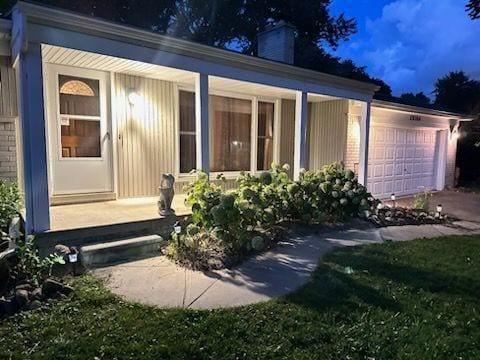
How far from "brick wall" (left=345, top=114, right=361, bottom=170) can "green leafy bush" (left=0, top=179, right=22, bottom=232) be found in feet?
23.0

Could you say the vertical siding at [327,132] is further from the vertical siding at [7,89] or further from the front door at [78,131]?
the vertical siding at [7,89]

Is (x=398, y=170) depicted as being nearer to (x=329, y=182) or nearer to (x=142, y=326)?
(x=329, y=182)

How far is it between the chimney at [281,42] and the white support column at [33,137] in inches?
234

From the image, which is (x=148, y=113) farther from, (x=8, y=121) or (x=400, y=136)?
(x=400, y=136)

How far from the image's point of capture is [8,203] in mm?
Answer: 4254

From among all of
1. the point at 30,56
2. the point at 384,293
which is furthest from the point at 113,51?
the point at 384,293

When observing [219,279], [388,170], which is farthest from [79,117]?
[388,170]

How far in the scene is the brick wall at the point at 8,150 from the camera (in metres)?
4.94

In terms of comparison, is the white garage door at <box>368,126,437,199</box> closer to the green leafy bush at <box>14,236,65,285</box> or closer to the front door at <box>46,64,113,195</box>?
the front door at <box>46,64,113,195</box>

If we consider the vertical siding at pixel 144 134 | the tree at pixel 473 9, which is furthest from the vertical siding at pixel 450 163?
the vertical siding at pixel 144 134

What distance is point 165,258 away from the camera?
4.37 metres

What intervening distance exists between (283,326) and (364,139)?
631 centimetres

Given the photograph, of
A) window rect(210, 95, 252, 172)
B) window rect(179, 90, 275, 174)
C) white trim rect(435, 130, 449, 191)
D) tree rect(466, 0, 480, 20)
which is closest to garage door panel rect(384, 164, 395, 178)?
white trim rect(435, 130, 449, 191)

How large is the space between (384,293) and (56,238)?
12.1 feet
